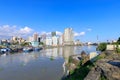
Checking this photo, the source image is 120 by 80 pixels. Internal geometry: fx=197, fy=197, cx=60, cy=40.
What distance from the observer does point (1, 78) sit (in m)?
31.2

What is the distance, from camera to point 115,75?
7.95 m

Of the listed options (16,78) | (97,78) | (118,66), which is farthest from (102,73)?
(16,78)

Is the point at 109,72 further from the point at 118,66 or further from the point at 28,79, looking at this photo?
the point at 28,79

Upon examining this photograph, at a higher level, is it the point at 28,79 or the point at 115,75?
Result: the point at 115,75

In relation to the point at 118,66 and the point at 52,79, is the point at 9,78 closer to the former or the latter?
the point at 52,79

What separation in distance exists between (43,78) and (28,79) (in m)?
2.24

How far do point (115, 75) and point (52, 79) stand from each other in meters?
21.3

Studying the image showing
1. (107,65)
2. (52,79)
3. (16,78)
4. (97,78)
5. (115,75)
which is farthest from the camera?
(16,78)

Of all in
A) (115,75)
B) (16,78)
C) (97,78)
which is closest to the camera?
(115,75)

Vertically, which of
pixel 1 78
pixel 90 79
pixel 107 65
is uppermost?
pixel 107 65

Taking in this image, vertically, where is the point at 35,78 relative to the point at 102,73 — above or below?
below

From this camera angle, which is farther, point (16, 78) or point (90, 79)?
point (16, 78)

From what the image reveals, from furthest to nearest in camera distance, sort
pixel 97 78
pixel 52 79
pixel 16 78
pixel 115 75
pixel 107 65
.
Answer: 1. pixel 16 78
2. pixel 52 79
3. pixel 97 78
4. pixel 107 65
5. pixel 115 75

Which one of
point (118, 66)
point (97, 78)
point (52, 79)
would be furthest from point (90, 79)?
point (52, 79)
